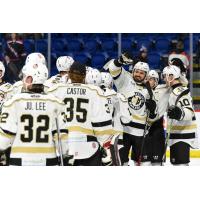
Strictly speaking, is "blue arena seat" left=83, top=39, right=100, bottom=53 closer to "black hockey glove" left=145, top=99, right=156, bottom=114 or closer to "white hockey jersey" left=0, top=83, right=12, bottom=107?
"black hockey glove" left=145, top=99, right=156, bottom=114

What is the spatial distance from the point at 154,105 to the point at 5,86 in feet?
4.21

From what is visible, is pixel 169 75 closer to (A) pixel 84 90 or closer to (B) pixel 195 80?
(A) pixel 84 90

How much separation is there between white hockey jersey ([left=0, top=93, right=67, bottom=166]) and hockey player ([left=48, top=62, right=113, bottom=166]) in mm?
669

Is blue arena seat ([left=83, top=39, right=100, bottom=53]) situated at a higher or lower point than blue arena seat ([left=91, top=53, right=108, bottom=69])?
higher

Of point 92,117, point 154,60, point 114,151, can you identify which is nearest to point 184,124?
point 114,151

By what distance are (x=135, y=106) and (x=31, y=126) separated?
7.28 ft

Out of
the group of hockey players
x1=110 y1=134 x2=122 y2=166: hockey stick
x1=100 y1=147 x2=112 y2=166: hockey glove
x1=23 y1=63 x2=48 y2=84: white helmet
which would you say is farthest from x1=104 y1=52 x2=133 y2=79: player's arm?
x1=23 y1=63 x2=48 y2=84: white helmet

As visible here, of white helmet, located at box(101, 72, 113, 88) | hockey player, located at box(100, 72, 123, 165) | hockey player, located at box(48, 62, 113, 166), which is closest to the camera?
hockey player, located at box(48, 62, 113, 166)

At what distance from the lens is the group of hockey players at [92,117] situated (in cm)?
504

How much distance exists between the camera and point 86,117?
5824 millimetres

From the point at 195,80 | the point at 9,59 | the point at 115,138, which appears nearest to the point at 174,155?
the point at 115,138

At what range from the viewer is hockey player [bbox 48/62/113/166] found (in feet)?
18.9

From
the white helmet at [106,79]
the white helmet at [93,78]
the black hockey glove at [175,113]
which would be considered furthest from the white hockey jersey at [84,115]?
the white helmet at [106,79]

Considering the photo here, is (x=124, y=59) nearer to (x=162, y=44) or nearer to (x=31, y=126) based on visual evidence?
(x=31, y=126)
